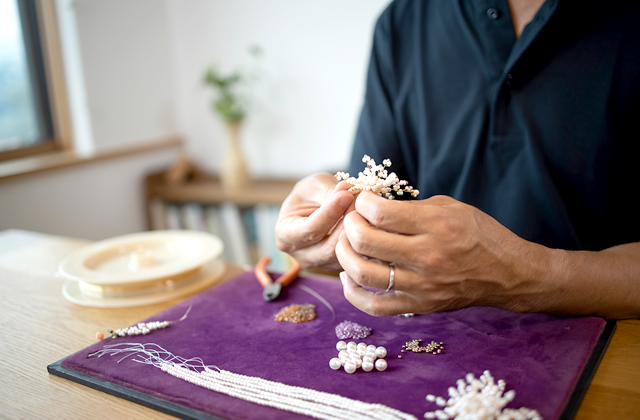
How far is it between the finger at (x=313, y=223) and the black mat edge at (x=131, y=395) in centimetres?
34

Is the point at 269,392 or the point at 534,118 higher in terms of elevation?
the point at 534,118

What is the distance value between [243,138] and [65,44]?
107 centimetres

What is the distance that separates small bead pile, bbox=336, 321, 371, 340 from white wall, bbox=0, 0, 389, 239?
6.23 feet

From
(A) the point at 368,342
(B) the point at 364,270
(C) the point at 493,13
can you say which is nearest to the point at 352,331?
(A) the point at 368,342

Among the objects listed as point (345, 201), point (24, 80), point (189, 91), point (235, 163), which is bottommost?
point (235, 163)

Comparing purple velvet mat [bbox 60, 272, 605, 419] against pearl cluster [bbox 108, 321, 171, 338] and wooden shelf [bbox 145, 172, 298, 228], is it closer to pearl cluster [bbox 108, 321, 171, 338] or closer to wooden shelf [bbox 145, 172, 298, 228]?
pearl cluster [bbox 108, 321, 171, 338]

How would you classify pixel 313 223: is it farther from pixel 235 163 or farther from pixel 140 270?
pixel 235 163

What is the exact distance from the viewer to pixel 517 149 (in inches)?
42.2

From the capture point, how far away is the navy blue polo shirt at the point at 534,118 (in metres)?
1.00

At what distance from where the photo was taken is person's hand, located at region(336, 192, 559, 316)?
0.63 m

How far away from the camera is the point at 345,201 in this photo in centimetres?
75

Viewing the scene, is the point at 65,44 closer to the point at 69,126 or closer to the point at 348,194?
the point at 69,126

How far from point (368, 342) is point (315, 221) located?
0.70ft

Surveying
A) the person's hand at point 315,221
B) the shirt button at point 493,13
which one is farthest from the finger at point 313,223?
the shirt button at point 493,13
